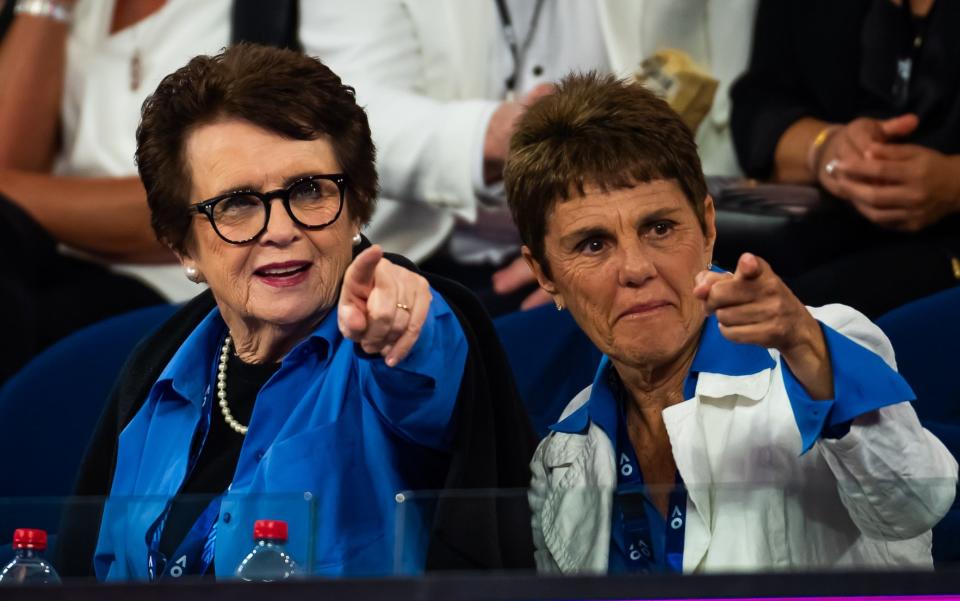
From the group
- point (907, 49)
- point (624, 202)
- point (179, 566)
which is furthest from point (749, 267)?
point (907, 49)

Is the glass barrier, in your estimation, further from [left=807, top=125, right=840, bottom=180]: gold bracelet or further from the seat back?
[left=807, top=125, right=840, bottom=180]: gold bracelet

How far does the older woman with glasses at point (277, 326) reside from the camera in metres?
1.35

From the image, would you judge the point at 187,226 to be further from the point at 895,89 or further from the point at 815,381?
the point at 895,89

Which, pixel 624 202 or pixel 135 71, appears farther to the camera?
pixel 135 71

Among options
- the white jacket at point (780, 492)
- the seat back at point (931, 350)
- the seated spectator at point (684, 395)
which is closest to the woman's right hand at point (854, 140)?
the seat back at point (931, 350)

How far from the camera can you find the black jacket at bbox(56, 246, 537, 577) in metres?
1.07

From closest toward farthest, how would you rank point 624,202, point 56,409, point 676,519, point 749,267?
point 676,519, point 749,267, point 624,202, point 56,409

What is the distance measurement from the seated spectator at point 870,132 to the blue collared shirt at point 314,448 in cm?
84

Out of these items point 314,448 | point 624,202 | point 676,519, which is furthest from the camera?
point 624,202

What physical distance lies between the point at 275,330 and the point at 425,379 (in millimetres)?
340

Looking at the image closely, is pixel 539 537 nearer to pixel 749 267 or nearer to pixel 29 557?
pixel 749 267

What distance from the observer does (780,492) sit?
1053 millimetres

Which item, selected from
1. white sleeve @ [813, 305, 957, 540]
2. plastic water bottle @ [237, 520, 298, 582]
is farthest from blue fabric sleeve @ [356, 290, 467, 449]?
white sleeve @ [813, 305, 957, 540]

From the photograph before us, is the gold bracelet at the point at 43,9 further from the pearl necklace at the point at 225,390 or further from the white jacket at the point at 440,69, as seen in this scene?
the pearl necklace at the point at 225,390
